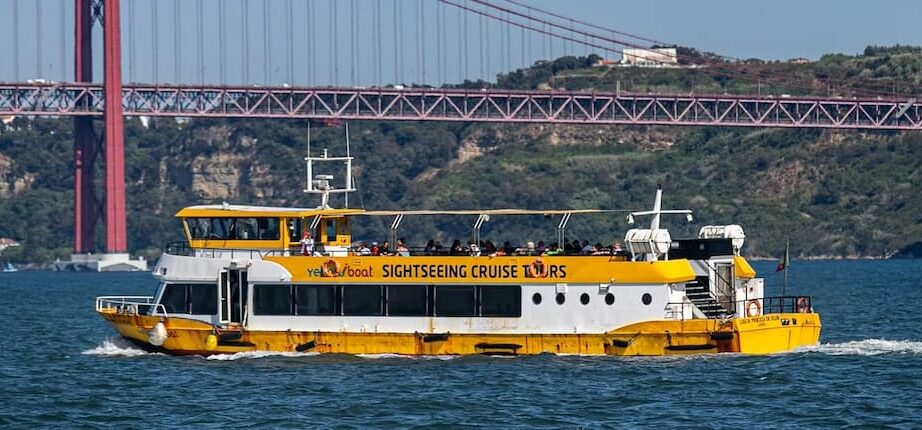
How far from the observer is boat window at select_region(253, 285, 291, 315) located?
41281 millimetres

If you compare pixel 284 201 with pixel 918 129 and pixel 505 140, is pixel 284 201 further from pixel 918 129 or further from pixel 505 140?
pixel 918 129

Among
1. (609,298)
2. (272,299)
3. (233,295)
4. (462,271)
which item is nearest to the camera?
(609,298)

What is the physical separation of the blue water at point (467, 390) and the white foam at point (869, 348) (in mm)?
46

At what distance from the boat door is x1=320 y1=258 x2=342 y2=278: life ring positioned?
183 cm

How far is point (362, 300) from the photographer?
40812 mm

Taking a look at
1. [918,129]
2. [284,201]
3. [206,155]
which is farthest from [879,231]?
[206,155]

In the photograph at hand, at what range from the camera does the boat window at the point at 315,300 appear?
135ft

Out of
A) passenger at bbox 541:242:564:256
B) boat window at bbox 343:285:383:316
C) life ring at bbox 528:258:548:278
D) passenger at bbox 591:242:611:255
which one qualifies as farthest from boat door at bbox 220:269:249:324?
passenger at bbox 591:242:611:255

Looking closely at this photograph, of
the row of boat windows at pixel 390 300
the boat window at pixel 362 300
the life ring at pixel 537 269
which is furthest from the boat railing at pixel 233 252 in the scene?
the life ring at pixel 537 269

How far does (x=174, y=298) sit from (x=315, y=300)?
3375 mm

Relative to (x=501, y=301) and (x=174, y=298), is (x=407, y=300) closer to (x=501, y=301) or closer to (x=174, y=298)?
(x=501, y=301)

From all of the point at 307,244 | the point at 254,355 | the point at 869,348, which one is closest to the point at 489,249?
the point at 307,244

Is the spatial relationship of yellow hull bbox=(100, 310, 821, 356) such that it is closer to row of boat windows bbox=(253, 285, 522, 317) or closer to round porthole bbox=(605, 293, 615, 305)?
row of boat windows bbox=(253, 285, 522, 317)

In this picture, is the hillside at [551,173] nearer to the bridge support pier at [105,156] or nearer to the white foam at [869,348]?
the bridge support pier at [105,156]
